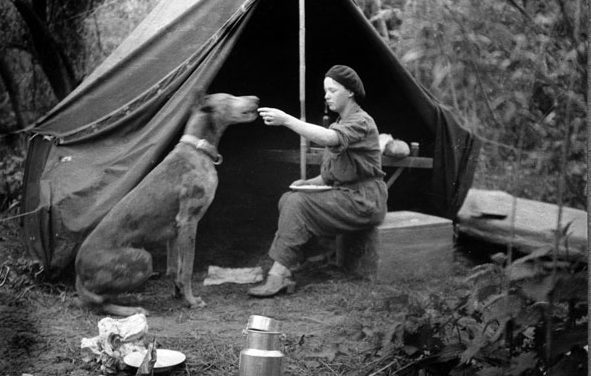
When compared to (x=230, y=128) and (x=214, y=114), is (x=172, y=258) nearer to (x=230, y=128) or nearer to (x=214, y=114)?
(x=214, y=114)

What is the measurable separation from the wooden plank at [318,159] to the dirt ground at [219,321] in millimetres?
1007

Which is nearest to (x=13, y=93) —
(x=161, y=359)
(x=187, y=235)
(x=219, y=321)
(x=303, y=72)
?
(x=187, y=235)

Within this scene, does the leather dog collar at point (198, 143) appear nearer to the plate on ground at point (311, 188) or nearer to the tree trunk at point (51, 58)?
the plate on ground at point (311, 188)

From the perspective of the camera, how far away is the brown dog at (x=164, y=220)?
4453mm

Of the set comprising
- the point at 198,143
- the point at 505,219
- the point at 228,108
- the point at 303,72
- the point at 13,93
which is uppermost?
the point at 303,72

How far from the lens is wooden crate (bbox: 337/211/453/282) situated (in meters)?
5.39

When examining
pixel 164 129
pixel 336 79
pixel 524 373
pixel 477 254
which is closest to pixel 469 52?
pixel 524 373

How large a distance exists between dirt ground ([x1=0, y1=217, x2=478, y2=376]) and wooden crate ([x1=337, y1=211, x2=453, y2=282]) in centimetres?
11

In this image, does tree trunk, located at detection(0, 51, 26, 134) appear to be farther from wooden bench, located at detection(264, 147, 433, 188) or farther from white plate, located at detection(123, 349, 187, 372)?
Answer: white plate, located at detection(123, 349, 187, 372)

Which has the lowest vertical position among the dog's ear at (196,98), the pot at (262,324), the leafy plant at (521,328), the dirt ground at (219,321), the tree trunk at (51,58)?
the dirt ground at (219,321)

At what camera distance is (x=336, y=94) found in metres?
5.14

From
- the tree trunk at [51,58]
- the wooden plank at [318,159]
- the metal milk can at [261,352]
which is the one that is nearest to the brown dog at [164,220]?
the wooden plank at [318,159]

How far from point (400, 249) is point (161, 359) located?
8.54 feet

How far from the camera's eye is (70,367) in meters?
3.57
